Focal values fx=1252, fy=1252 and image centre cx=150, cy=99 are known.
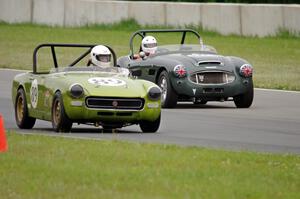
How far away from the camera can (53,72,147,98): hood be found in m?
Answer: 15.9

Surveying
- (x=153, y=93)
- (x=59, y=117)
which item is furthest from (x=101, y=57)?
(x=59, y=117)

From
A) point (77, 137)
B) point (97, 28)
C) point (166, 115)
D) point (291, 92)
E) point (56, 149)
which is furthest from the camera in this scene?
point (97, 28)

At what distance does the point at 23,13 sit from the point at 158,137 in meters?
30.2

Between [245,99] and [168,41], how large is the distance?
60.3 ft

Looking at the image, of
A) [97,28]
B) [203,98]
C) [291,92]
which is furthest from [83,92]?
[97,28]

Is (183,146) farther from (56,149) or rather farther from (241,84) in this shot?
(241,84)

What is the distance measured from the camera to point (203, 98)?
838 inches

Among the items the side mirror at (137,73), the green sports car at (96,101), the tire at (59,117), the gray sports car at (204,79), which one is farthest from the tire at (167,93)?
the tire at (59,117)

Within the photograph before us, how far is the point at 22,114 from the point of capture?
683 inches

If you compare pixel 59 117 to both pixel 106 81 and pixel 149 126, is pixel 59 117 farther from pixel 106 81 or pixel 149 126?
pixel 149 126

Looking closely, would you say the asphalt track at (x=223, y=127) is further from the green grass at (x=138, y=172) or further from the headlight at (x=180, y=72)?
the green grass at (x=138, y=172)

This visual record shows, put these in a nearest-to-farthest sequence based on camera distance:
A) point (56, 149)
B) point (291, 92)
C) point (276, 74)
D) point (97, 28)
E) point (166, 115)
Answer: point (56, 149) → point (166, 115) → point (291, 92) → point (276, 74) → point (97, 28)

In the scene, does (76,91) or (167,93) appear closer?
(76,91)

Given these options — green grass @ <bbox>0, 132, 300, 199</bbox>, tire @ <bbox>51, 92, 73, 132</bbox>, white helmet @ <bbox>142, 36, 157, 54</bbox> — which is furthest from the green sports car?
white helmet @ <bbox>142, 36, 157, 54</bbox>
